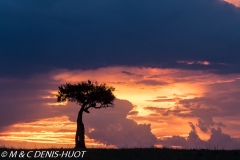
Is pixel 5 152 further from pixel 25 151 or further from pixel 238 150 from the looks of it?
pixel 238 150

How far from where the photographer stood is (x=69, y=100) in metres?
70.3

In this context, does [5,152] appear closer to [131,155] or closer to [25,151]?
[25,151]

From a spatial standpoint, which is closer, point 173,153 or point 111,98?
point 173,153

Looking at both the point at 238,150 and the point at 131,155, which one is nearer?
the point at 131,155

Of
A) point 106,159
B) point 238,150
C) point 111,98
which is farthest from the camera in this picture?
point 111,98

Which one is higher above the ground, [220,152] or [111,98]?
[111,98]

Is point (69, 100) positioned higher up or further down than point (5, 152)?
higher up

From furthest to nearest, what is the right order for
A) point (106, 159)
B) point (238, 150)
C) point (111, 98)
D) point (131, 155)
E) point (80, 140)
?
point (111, 98) → point (80, 140) → point (238, 150) → point (131, 155) → point (106, 159)

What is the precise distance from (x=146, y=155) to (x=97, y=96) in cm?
2613

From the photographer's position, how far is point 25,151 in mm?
46312

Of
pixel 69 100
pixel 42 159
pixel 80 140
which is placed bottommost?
pixel 42 159

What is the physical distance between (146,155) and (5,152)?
43.9 feet

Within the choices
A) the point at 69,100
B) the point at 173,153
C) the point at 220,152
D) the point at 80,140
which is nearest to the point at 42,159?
the point at 173,153

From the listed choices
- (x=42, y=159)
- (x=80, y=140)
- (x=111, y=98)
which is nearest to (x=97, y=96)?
(x=111, y=98)
